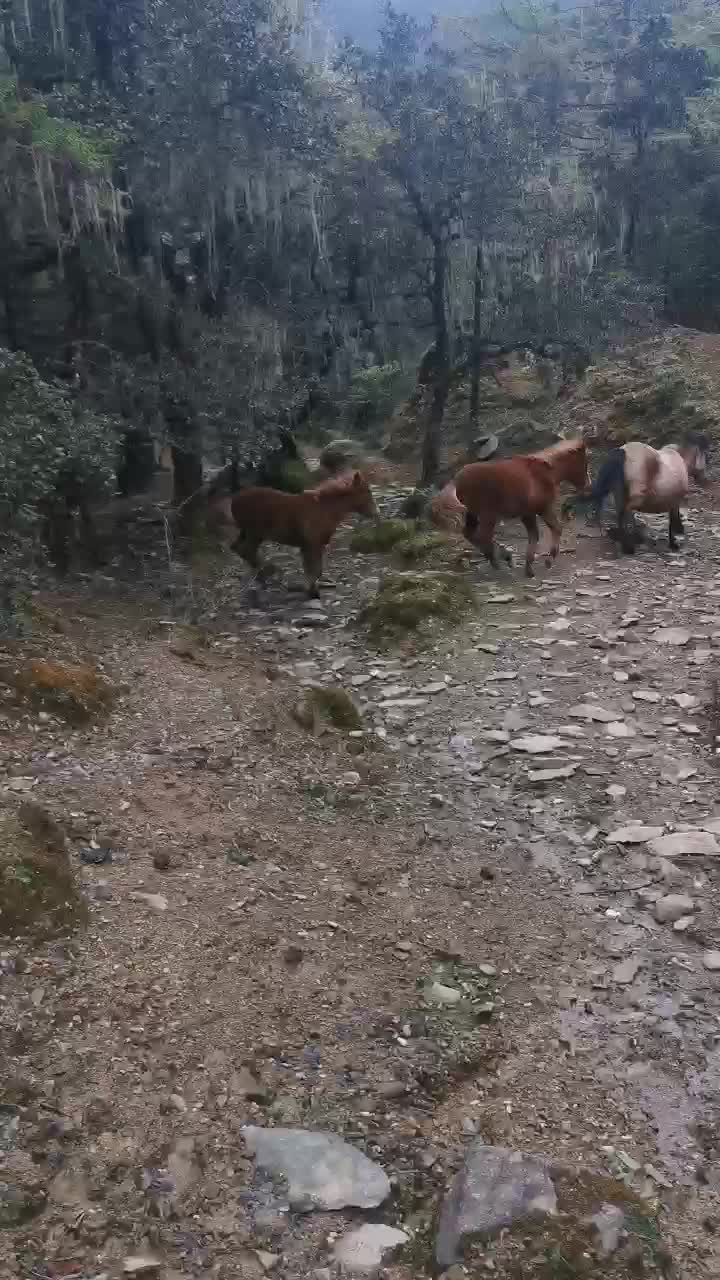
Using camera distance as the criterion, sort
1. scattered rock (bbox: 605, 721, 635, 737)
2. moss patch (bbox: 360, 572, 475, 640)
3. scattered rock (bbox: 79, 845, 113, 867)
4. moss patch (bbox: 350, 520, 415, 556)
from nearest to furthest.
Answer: scattered rock (bbox: 79, 845, 113, 867), scattered rock (bbox: 605, 721, 635, 737), moss patch (bbox: 360, 572, 475, 640), moss patch (bbox: 350, 520, 415, 556)

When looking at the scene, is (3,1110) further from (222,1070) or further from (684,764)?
(684,764)

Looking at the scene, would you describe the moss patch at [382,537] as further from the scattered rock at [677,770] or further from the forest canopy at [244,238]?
the scattered rock at [677,770]

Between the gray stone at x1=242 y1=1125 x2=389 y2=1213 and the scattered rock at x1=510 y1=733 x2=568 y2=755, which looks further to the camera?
the scattered rock at x1=510 y1=733 x2=568 y2=755

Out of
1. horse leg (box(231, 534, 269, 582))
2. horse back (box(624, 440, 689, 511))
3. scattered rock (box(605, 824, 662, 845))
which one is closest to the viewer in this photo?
scattered rock (box(605, 824, 662, 845))

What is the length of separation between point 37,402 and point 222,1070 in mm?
6141

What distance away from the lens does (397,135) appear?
15398mm

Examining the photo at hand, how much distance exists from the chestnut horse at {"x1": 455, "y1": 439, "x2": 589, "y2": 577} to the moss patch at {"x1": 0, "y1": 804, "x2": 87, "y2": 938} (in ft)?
24.2

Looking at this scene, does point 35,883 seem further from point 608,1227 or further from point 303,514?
point 303,514

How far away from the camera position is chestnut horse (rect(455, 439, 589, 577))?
36.1 ft

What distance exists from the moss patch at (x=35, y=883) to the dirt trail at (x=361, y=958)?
14cm

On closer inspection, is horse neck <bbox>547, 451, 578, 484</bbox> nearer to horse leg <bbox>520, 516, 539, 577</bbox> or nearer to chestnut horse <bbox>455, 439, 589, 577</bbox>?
chestnut horse <bbox>455, 439, 589, 577</bbox>

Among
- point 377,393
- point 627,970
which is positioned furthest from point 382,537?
point 627,970

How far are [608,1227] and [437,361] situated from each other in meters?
15.1

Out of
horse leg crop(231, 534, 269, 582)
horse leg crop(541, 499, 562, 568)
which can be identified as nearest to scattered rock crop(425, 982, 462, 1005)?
horse leg crop(231, 534, 269, 582)
